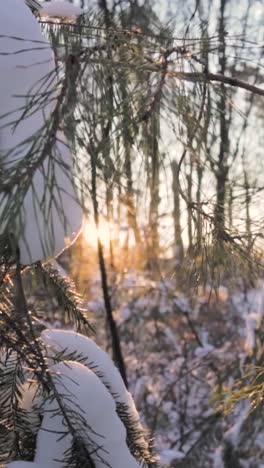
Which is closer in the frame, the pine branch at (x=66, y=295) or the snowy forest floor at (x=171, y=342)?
the pine branch at (x=66, y=295)

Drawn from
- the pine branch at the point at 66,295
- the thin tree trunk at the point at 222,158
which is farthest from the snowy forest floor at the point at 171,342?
the thin tree trunk at the point at 222,158

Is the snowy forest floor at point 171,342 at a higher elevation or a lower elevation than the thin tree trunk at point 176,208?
higher

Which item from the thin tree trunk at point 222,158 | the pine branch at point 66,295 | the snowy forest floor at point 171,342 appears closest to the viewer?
the thin tree trunk at point 222,158

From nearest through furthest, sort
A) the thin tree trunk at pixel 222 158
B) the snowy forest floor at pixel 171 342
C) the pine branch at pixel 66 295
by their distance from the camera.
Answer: the thin tree trunk at pixel 222 158, the pine branch at pixel 66 295, the snowy forest floor at pixel 171 342

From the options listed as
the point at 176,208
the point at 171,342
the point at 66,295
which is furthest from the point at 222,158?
the point at 171,342

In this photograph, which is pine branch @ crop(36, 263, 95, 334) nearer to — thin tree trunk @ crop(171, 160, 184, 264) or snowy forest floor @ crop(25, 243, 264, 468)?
thin tree trunk @ crop(171, 160, 184, 264)

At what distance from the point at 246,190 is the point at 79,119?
0.62 meters

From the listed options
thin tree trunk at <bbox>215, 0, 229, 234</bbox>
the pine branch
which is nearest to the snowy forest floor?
the pine branch

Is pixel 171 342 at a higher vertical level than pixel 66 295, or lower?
higher

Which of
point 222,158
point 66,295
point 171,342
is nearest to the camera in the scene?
point 222,158

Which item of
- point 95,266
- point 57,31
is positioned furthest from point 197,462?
point 57,31

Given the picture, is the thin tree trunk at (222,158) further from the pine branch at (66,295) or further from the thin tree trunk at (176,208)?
the pine branch at (66,295)

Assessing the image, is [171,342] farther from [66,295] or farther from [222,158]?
[222,158]

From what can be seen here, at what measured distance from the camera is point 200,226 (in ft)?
3.79
